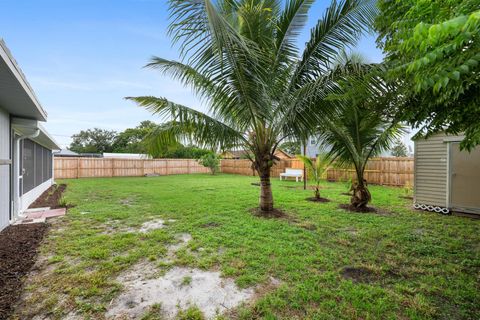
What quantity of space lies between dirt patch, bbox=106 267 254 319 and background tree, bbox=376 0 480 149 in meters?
2.27

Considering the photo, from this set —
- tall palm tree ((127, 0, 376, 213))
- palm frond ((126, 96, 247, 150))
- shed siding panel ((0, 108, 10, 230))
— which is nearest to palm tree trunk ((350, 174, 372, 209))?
tall palm tree ((127, 0, 376, 213))

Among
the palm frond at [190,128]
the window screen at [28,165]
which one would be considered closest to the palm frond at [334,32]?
the palm frond at [190,128]

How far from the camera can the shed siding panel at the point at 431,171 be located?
5688mm

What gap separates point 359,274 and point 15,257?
4.43 m

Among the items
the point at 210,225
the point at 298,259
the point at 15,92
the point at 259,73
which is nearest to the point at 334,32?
the point at 259,73

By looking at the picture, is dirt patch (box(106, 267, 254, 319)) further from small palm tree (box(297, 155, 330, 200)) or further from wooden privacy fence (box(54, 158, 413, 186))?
wooden privacy fence (box(54, 158, 413, 186))

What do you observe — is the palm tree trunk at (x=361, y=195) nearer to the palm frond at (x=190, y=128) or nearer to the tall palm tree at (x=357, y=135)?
the tall palm tree at (x=357, y=135)

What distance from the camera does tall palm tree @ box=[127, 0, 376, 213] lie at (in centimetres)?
381

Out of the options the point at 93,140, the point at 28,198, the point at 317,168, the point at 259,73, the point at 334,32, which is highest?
the point at 93,140

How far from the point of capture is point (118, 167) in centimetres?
1672

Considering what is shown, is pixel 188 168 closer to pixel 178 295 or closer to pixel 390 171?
pixel 390 171

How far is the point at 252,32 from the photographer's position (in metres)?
4.58

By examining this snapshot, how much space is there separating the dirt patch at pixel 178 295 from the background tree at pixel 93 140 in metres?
38.8

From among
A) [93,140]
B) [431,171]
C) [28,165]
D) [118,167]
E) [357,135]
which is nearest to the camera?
[357,135]
